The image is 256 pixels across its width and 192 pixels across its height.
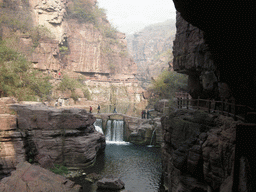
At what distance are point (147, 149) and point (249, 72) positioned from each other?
15.4 m

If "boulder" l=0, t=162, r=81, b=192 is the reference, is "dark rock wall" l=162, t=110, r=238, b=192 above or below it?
above

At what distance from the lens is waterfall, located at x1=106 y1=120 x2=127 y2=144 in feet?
83.5

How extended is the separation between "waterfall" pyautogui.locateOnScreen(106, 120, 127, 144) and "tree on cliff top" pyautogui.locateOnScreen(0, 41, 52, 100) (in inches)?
429

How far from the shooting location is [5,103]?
54.2 ft

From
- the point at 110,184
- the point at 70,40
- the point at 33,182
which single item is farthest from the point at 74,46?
the point at 33,182

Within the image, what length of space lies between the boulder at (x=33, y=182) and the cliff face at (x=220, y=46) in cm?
1118

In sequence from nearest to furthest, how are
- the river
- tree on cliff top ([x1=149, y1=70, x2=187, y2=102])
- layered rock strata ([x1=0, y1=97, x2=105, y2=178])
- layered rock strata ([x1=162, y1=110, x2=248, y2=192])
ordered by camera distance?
layered rock strata ([x1=162, y1=110, x2=248, y2=192]) → the river → layered rock strata ([x1=0, y1=97, x2=105, y2=178]) → tree on cliff top ([x1=149, y1=70, x2=187, y2=102])

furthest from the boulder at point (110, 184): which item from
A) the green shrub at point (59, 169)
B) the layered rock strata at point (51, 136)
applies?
the layered rock strata at point (51, 136)

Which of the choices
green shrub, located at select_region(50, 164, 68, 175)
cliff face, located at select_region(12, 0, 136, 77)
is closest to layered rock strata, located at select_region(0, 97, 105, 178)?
green shrub, located at select_region(50, 164, 68, 175)

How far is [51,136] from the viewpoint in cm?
1664

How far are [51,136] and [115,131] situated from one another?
10.8 meters

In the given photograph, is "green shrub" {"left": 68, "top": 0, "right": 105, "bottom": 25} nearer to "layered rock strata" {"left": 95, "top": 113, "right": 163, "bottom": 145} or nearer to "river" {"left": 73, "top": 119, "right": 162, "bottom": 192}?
"layered rock strata" {"left": 95, "top": 113, "right": 163, "bottom": 145}

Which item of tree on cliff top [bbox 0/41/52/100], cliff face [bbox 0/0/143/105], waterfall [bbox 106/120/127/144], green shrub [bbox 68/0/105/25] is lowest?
waterfall [bbox 106/120/127/144]

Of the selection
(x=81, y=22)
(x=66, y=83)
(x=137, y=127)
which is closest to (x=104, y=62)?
(x=81, y=22)
